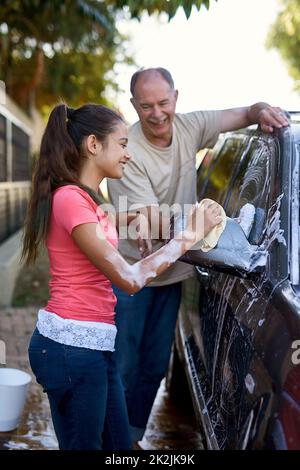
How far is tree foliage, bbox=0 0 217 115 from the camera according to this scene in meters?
13.2

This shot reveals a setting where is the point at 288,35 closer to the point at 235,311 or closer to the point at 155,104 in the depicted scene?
the point at 155,104

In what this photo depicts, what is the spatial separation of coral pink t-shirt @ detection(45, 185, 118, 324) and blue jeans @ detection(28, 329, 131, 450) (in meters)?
0.13

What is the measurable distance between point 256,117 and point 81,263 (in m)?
1.47

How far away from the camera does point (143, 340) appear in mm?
4203

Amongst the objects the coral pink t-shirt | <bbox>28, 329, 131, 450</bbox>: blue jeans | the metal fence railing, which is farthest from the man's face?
the metal fence railing

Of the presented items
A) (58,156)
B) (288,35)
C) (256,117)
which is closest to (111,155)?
(58,156)

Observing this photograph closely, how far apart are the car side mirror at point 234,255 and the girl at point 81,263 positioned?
121mm

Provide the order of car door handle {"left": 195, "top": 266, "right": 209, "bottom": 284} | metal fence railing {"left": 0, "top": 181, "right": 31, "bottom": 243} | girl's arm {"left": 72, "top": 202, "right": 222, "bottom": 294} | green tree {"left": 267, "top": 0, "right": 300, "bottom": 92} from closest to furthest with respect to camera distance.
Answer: girl's arm {"left": 72, "top": 202, "right": 222, "bottom": 294} → car door handle {"left": 195, "top": 266, "right": 209, "bottom": 284} → metal fence railing {"left": 0, "top": 181, "right": 31, "bottom": 243} → green tree {"left": 267, "top": 0, "right": 300, "bottom": 92}

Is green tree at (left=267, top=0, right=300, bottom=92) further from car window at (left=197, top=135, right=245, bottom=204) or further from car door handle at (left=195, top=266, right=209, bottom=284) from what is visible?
car door handle at (left=195, top=266, right=209, bottom=284)

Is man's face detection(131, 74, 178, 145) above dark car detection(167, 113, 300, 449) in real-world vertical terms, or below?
above

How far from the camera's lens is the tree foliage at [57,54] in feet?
43.2
